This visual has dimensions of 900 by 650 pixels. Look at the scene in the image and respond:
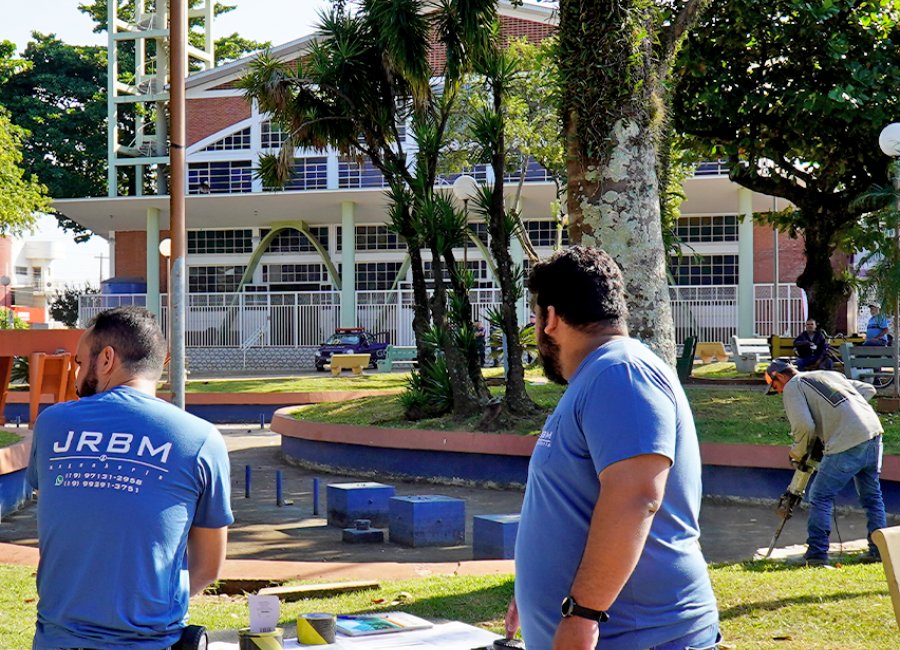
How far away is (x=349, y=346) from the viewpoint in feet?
108

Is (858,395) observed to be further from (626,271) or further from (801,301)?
(801,301)

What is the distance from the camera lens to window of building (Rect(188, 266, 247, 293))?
135 feet

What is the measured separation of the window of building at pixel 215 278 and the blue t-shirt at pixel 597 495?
38988 mm

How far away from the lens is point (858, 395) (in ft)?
27.2

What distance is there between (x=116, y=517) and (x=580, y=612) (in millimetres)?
1328

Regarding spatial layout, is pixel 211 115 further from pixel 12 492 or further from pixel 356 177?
pixel 12 492

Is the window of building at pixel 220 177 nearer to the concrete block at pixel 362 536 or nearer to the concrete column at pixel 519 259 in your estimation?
the concrete column at pixel 519 259

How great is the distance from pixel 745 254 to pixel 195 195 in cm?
1713

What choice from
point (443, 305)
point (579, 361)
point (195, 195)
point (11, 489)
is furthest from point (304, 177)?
point (579, 361)

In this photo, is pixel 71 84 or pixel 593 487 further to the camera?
pixel 71 84

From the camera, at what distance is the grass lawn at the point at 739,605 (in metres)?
5.83

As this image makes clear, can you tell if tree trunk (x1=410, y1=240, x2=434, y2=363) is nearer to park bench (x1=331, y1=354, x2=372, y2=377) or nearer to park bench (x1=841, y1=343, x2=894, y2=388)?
park bench (x1=841, y1=343, x2=894, y2=388)

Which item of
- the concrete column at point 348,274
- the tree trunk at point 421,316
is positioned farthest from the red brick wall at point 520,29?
the tree trunk at point 421,316

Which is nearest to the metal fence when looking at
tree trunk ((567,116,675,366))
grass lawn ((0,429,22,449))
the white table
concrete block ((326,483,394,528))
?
grass lawn ((0,429,22,449))
